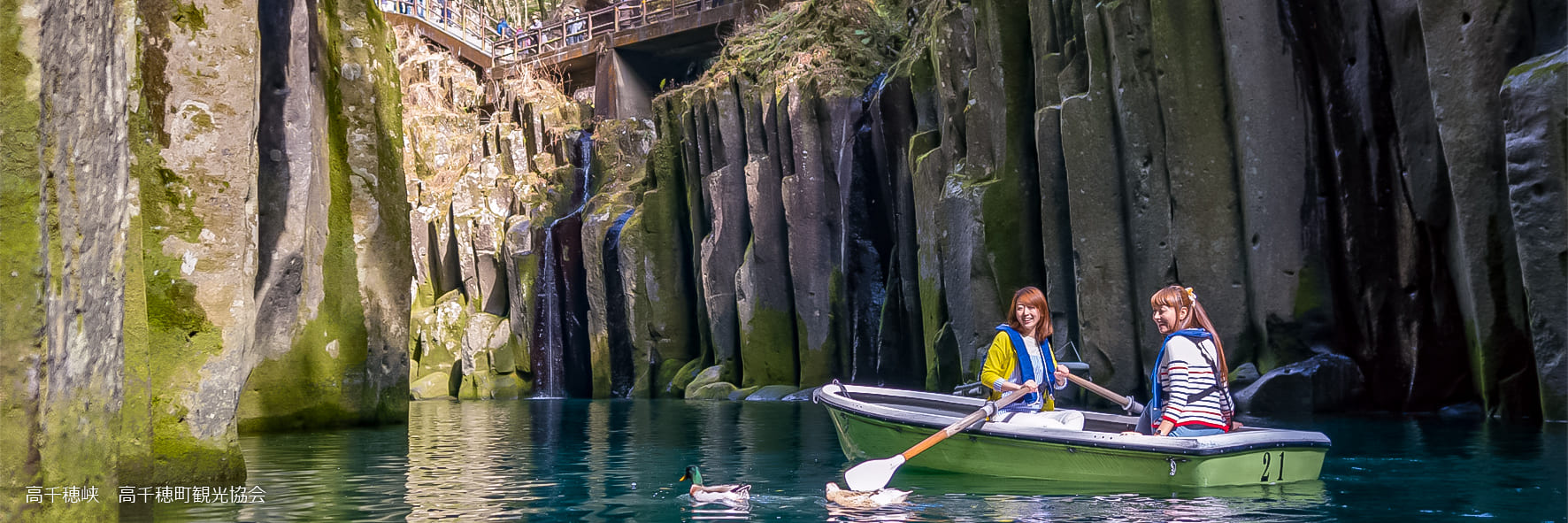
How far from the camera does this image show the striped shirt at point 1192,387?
7.55 m

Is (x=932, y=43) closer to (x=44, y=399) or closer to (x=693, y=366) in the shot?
(x=693, y=366)

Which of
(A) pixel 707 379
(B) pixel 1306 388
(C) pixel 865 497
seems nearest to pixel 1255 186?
(B) pixel 1306 388

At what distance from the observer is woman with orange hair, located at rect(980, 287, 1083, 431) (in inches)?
342

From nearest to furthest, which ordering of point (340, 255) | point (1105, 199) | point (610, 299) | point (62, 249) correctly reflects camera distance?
point (62, 249), point (340, 255), point (1105, 199), point (610, 299)

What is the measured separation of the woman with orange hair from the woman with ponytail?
2.82ft

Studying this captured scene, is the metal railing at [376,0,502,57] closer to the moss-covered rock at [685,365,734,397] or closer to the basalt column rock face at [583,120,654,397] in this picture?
the basalt column rock face at [583,120,654,397]

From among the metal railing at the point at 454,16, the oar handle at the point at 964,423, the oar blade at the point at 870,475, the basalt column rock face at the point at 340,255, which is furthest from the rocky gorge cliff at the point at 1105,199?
the metal railing at the point at 454,16

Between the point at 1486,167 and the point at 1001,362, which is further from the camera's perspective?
the point at 1486,167

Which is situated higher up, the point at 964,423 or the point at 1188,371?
the point at 1188,371

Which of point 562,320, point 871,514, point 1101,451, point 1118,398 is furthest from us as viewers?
point 562,320

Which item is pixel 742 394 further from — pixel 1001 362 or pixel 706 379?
pixel 1001 362

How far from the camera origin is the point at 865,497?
725 centimetres

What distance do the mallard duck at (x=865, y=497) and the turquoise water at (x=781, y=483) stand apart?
92mm

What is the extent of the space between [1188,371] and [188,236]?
22.1 feet
